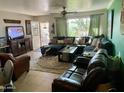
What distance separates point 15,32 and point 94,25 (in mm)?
4456

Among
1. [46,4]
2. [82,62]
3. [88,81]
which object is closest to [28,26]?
[46,4]

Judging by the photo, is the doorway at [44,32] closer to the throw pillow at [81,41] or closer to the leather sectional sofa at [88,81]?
the throw pillow at [81,41]

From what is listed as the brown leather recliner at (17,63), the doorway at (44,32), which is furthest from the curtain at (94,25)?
the brown leather recliner at (17,63)

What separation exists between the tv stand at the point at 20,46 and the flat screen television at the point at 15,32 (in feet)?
0.85

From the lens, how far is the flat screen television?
626cm

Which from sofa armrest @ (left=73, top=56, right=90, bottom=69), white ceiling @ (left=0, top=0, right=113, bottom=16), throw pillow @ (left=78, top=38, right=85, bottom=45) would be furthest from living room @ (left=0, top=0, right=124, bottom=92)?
sofa armrest @ (left=73, top=56, right=90, bottom=69)

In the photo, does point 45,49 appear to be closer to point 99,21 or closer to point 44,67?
point 44,67

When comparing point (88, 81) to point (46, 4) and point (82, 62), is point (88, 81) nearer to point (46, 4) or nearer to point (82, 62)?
point (82, 62)

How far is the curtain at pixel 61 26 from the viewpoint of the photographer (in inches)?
309

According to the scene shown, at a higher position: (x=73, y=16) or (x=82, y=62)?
(x=73, y=16)

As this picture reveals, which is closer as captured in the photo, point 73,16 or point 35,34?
point 73,16

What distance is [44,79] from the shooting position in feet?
12.0

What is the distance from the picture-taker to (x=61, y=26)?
7938mm

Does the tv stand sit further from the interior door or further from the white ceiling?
the white ceiling
